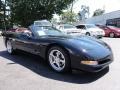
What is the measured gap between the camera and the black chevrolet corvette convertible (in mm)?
4844

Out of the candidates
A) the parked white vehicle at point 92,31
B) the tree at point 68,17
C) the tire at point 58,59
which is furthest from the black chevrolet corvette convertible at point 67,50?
the tree at point 68,17

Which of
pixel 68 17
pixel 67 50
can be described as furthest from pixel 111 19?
pixel 68 17

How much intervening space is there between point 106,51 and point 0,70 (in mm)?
2825

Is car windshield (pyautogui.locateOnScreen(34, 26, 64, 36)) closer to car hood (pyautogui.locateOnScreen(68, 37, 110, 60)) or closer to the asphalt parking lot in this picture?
the asphalt parking lot

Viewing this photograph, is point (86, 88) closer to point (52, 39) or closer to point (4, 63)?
point (52, 39)

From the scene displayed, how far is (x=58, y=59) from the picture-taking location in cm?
545

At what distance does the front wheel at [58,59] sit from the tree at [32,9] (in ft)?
106

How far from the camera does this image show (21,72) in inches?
218

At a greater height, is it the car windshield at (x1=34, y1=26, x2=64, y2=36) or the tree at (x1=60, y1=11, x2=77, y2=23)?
the tree at (x1=60, y1=11, x2=77, y2=23)

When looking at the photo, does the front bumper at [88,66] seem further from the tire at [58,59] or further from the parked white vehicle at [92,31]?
the parked white vehicle at [92,31]

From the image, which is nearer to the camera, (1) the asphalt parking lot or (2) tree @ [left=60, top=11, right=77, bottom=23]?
(1) the asphalt parking lot

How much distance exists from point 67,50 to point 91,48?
1.87 ft

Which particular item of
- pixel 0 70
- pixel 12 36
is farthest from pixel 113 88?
pixel 12 36

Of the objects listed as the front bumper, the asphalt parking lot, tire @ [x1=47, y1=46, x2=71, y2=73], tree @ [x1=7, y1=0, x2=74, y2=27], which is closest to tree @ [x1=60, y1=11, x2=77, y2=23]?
tree @ [x1=7, y1=0, x2=74, y2=27]
